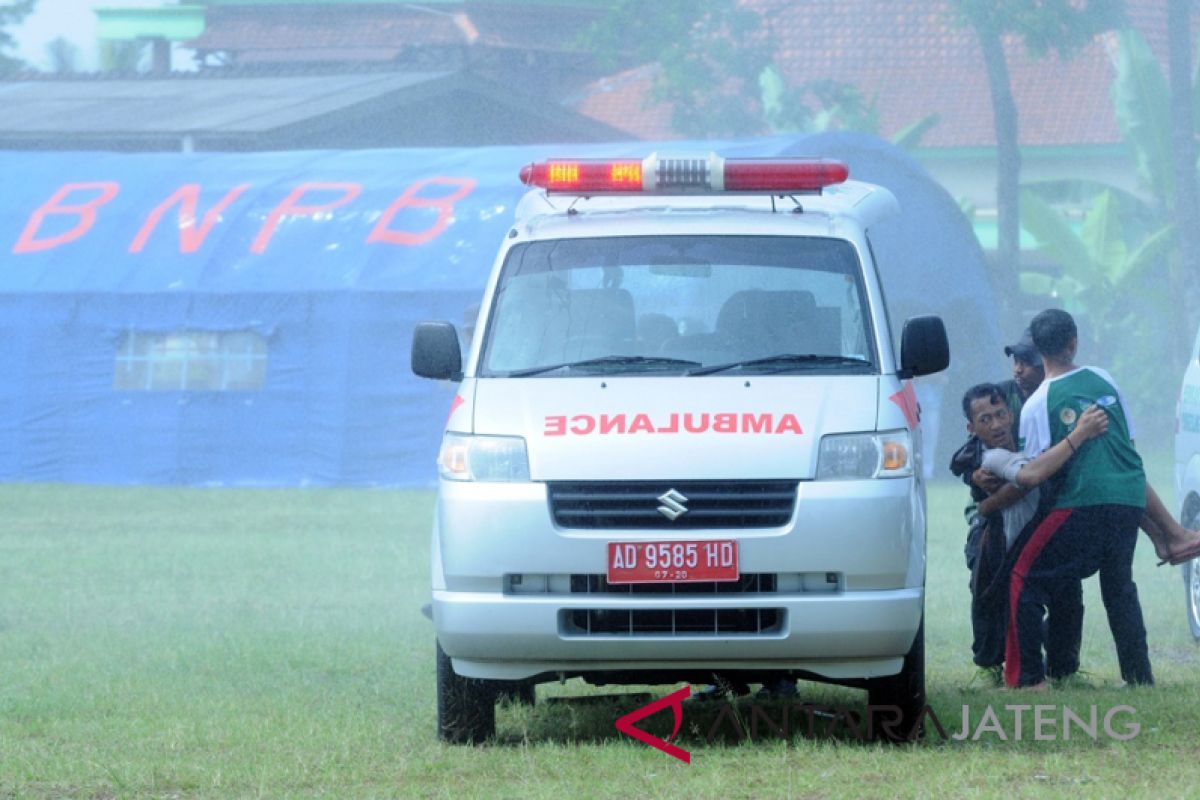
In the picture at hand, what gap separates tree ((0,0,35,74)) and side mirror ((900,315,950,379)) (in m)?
43.6

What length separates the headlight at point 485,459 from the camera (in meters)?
7.45

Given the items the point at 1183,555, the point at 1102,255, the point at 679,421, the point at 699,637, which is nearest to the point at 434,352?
the point at 679,421

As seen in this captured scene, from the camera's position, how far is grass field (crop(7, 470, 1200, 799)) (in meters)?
7.11

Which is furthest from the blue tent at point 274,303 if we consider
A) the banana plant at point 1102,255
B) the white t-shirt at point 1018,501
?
the white t-shirt at point 1018,501

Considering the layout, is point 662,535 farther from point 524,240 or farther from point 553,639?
point 524,240

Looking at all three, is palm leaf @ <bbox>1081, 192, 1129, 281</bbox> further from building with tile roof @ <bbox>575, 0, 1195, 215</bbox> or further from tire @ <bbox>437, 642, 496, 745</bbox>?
tire @ <bbox>437, 642, 496, 745</bbox>

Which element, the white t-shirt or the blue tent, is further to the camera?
the blue tent

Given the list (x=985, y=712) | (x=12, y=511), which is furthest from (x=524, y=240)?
(x=12, y=511)

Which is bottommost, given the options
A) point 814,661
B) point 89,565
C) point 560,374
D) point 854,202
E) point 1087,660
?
point 89,565

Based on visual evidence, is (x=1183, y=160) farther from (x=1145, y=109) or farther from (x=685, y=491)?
(x=685, y=491)

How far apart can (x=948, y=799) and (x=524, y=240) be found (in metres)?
2.94

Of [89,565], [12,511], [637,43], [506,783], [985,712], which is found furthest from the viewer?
[637,43]

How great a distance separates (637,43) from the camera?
124 feet

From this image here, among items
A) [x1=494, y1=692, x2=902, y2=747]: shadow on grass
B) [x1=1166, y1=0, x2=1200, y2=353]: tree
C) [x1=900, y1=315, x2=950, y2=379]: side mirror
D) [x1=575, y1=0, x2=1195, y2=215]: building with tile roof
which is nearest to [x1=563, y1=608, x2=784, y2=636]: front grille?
[x1=494, y1=692, x2=902, y2=747]: shadow on grass
